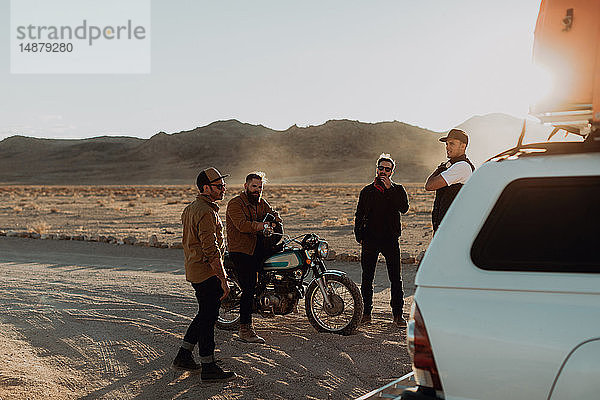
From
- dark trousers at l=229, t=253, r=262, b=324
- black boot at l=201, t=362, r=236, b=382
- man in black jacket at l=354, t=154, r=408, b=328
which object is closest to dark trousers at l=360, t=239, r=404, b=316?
man in black jacket at l=354, t=154, r=408, b=328

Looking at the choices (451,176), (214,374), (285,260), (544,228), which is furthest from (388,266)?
(544,228)

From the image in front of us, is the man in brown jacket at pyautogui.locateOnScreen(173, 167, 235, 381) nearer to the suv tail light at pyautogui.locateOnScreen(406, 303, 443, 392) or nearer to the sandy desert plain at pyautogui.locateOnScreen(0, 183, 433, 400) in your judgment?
the sandy desert plain at pyautogui.locateOnScreen(0, 183, 433, 400)

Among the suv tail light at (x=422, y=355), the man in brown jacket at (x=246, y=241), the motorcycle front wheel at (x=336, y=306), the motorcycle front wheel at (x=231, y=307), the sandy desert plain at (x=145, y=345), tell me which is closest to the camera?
the suv tail light at (x=422, y=355)

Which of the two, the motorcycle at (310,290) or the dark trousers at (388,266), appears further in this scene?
the dark trousers at (388,266)

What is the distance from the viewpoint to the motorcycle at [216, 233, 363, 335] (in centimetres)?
726

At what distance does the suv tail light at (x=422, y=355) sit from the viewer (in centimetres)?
285

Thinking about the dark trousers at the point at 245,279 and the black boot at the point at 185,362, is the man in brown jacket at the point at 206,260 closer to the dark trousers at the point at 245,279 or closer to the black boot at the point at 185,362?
the black boot at the point at 185,362

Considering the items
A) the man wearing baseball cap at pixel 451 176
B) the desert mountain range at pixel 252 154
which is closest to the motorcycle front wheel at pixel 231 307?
the man wearing baseball cap at pixel 451 176

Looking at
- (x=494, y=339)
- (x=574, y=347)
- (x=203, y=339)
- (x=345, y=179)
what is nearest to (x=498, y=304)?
(x=494, y=339)

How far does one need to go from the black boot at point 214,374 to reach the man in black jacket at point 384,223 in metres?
2.53

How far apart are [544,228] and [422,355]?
0.81m

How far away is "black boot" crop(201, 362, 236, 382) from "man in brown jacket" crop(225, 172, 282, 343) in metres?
1.22

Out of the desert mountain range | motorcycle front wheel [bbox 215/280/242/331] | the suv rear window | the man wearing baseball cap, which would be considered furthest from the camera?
the desert mountain range

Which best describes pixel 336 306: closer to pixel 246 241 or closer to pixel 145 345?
pixel 246 241
